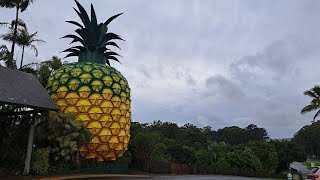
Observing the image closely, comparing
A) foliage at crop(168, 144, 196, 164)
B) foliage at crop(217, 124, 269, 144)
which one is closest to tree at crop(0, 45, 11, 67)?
foliage at crop(168, 144, 196, 164)

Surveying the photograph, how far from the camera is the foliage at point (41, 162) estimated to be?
1592 centimetres

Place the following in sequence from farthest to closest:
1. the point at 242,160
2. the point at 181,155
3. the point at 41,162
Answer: the point at 242,160 < the point at 181,155 < the point at 41,162

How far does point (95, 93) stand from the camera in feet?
66.0

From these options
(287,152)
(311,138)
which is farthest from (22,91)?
(311,138)

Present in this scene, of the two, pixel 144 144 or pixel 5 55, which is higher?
pixel 5 55

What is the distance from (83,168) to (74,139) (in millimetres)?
2272

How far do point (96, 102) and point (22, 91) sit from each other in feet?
16.3

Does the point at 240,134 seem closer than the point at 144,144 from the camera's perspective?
No

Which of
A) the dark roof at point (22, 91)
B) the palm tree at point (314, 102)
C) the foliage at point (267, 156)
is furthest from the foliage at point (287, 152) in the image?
the dark roof at point (22, 91)

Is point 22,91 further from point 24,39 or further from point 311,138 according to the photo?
point 311,138

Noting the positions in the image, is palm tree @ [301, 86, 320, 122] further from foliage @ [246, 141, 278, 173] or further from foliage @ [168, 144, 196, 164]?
foliage @ [246, 141, 278, 173]

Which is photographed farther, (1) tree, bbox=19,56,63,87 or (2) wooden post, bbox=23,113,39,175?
(1) tree, bbox=19,56,63,87

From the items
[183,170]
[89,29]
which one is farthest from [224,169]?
[89,29]

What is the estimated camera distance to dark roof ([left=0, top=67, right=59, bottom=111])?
14.6 metres
